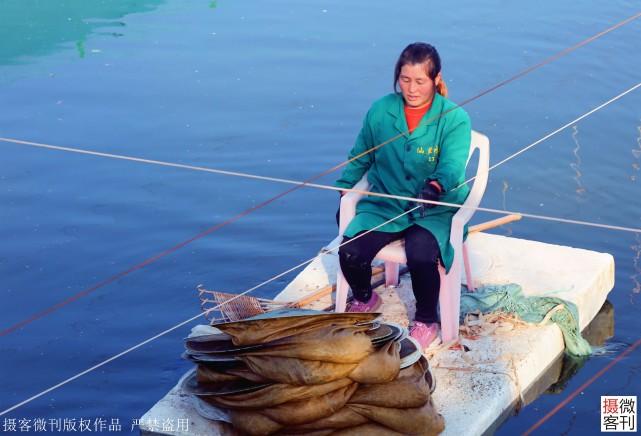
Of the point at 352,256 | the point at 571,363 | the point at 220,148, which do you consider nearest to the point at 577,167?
the point at 220,148

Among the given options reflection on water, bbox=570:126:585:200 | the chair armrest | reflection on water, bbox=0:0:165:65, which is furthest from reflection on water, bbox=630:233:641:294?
reflection on water, bbox=0:0:165:65

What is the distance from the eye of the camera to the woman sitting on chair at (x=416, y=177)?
4.96 m

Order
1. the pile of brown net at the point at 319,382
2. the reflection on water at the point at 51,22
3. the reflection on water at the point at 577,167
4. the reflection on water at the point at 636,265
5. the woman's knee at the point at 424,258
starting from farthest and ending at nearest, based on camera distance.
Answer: the reflection on water at the point at 51,22 → the reflection on water at the point at 577,167 → the reflection on water at the point at 636,265 → the woman's knee at the point at 424,258 → the pile of brown net at the point at 319,382

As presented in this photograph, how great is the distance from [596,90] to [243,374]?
22.4 ft

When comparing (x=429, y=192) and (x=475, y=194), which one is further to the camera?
(x=475, y=194)

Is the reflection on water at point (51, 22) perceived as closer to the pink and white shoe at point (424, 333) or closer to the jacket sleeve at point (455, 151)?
the jacket sleeve at point (455, 151)

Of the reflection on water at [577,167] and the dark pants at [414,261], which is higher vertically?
the dark pants at [414,261]

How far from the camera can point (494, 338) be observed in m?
5.21

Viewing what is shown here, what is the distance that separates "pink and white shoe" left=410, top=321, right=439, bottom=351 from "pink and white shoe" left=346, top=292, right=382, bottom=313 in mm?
313

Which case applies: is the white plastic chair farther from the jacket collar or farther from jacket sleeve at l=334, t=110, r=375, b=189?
the jacket collar

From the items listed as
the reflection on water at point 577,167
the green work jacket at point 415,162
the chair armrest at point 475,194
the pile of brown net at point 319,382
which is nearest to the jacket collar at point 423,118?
the green work jacket at point 415,162

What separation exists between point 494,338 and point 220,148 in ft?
12.9

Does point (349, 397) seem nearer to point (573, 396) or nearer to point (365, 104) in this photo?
point (573, 396)

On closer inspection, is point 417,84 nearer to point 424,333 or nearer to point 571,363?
point 424,333
